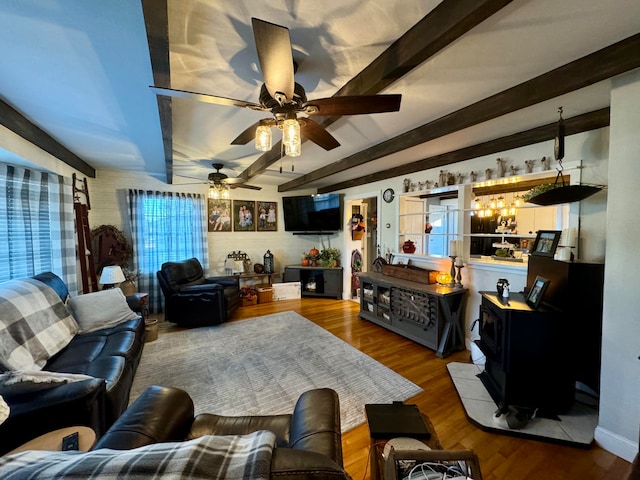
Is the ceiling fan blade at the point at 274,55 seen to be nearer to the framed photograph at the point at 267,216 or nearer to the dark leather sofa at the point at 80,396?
the dark leather sofa at the point at 80,396

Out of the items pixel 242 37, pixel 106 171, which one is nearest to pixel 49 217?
pixel 106 171

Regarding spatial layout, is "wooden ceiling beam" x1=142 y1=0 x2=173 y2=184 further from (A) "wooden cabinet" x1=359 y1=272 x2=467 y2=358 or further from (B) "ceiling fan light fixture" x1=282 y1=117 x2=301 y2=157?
(A) "wooden cabinet" x1=359 y1=272 x2=467 y2=358

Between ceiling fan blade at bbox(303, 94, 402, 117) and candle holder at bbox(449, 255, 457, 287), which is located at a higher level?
ceiling fan blade at bbox(303, 94, 402, 117)

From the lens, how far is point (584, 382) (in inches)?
81.0

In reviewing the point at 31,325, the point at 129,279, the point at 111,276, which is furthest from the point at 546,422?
the point at 129,279

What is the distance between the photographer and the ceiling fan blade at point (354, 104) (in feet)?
4.48

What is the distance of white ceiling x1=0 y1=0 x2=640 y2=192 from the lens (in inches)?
45.3

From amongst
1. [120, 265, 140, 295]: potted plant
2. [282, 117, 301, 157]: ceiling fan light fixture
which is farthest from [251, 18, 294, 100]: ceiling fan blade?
[120, 265, 140, 295]: potted plant

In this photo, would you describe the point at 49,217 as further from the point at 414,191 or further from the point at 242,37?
the point at 414,191

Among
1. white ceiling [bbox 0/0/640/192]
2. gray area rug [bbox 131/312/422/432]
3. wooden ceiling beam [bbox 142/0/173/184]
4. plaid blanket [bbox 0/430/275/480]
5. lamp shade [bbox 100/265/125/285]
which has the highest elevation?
white ceiling [bbox 0/0/640/192]

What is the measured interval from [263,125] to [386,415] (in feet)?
5.80

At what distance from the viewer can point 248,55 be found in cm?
143

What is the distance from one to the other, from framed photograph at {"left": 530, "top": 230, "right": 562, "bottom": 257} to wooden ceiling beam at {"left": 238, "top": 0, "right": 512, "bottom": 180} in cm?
177

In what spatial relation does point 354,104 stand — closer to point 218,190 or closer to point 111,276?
point 218,190
